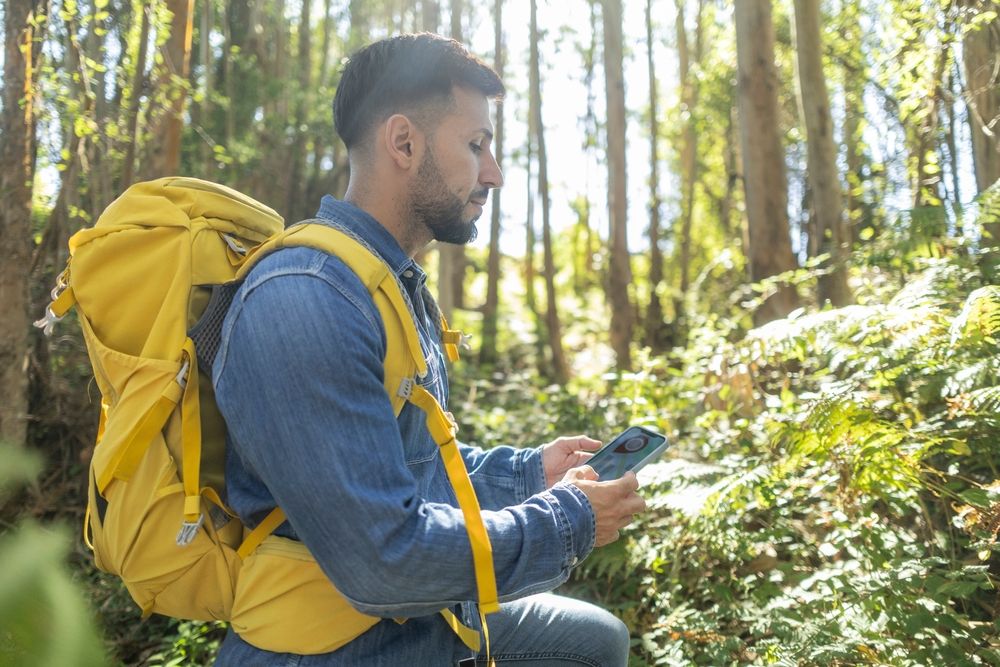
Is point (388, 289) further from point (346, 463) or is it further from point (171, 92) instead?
point (171, 92)

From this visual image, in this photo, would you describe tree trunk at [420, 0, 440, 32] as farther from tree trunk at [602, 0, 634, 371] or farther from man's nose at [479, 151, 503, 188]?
man's nose at [479, 151, 503, 188]

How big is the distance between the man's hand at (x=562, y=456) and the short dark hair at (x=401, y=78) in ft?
3.32

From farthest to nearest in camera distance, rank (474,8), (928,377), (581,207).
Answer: (581,207) → (474,8) → (928,377)

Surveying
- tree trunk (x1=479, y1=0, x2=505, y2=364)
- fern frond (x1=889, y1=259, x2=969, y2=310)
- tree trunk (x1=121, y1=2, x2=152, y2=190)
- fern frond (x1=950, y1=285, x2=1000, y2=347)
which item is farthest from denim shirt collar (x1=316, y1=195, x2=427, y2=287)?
tree trunk (x1=479, y1=0, x2=505, y2=364)

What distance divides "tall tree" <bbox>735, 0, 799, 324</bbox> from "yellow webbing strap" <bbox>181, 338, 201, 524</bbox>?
6.99 m

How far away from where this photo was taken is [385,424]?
1.60 m

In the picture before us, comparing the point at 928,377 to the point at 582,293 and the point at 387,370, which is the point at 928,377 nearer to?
the point at 387,370

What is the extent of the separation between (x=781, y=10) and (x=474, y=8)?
34.0ft

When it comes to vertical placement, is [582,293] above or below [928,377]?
below

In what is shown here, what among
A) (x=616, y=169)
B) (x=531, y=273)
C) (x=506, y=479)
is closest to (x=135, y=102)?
(x=506, y=479)

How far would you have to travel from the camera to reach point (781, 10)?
44.4 ft

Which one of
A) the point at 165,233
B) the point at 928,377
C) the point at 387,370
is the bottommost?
the point at 928,377

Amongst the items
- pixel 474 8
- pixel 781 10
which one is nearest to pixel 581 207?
pixel 474 8

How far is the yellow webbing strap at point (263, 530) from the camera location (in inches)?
69.0
